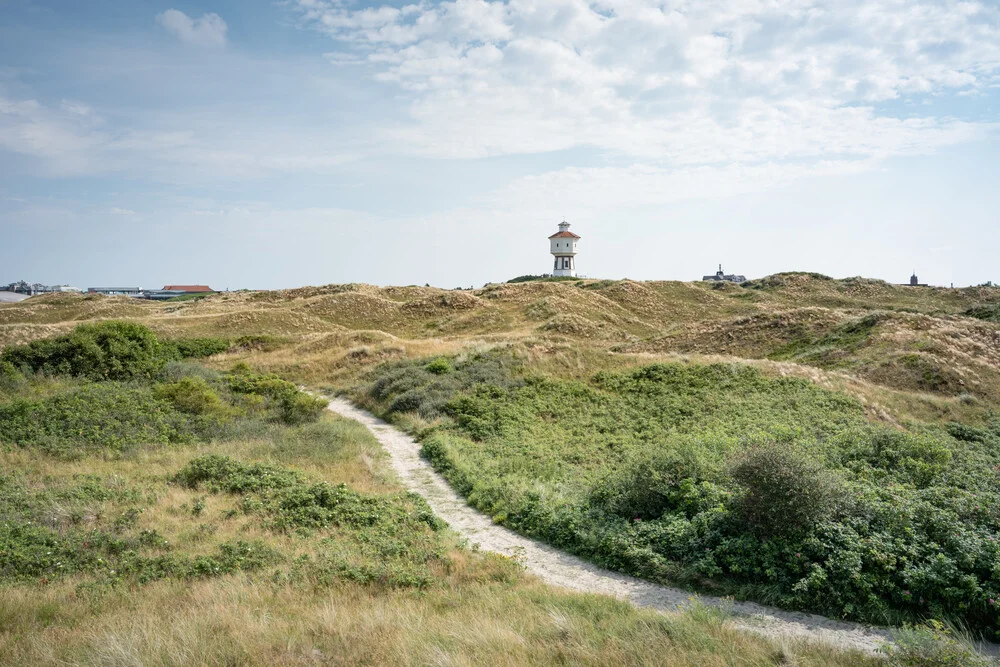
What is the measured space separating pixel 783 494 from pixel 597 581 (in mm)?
3525

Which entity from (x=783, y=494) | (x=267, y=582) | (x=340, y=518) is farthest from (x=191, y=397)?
(x=783, y=494)

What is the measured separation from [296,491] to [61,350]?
2045 cm

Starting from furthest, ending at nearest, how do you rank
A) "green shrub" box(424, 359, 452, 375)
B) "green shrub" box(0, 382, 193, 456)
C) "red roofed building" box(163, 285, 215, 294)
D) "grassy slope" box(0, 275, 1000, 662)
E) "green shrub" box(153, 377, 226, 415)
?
1. "red roofed building" box(163, 285, 215, 294)
2. "green shrub" box(424, 359, 452, 375)
3. "green shrub" box(153, 377, 226, 415)
4. "green shrub" box(0, 382, 193, 456)
5. "grassy slope" box(0, 275, 1000, 662)

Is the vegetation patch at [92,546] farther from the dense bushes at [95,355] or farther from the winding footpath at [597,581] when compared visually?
the dense bushes at [95,355]

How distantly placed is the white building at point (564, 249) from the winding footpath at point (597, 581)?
2678 inches

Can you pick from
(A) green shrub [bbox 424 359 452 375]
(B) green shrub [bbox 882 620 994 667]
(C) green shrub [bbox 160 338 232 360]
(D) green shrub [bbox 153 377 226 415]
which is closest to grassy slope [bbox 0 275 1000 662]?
(C) green shrub [bbox 160 338 232 360]

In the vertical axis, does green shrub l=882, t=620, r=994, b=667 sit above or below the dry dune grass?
above

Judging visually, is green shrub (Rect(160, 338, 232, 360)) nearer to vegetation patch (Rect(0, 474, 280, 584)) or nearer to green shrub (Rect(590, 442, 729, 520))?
vegetation patch (Rect(0, 474, 280, 584))

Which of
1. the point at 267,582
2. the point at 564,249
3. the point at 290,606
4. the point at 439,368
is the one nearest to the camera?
the point at 290,606

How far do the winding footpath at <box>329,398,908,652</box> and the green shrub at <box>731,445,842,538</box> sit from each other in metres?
1.69

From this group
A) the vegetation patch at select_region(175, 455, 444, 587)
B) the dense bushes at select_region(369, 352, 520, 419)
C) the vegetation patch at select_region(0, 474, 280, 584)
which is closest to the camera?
the vegetation patch at select_region(0, 474, 280, 584)

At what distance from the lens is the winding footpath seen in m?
7.88

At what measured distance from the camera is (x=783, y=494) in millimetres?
9961

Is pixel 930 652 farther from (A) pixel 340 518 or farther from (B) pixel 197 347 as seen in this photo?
(B) pixel 197 347
